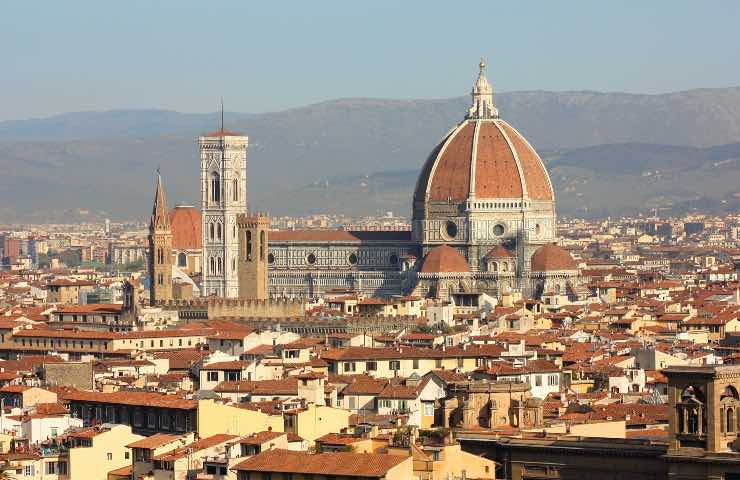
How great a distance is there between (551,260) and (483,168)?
8.96m

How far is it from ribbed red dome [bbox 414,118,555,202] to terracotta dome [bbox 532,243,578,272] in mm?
5441

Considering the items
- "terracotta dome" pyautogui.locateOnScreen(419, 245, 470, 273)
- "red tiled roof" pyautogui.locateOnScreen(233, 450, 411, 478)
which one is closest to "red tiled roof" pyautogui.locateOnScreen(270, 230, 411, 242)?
"terracotta dome" pyautogui.locateOnScreen(419, 245, 470, 273)

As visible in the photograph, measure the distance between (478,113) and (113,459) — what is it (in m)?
106

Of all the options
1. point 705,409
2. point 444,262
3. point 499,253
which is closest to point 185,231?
point 499,253

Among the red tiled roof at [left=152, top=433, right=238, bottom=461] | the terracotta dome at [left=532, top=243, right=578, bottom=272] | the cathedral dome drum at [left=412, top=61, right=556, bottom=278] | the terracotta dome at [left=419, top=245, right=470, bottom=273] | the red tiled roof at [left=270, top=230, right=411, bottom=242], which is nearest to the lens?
the red tiled roof at [left=152, top=433, right=238, bottom=461]

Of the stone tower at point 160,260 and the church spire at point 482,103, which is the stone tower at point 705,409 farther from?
the church spire at point 482,103

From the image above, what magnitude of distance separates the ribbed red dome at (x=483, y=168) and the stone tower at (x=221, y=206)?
10.6 metres

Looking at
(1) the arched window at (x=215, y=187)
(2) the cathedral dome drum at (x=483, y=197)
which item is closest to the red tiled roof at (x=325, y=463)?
(2) the cathedral dome drum at (x=483, y=197)

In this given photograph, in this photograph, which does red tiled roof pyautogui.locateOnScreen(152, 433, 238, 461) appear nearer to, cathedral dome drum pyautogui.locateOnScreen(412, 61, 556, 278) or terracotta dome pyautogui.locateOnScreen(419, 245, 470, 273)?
terracotta dome pyautogui.locateOnScreen(419, 245, 470, 273)

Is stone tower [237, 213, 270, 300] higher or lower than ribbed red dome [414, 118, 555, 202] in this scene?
lower

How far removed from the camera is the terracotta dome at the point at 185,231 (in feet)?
567

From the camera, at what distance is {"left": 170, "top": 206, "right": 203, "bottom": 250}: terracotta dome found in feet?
567

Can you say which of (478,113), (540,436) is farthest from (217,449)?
(478,113)

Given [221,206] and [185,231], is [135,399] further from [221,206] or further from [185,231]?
[185,231]
